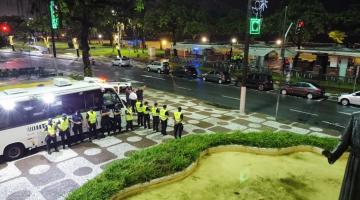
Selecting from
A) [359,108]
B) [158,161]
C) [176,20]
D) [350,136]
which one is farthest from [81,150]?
[176,20]

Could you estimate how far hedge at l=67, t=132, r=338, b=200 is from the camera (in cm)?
913

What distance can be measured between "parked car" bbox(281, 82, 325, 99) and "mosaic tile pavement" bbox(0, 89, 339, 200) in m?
8.55

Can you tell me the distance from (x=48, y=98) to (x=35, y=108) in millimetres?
715

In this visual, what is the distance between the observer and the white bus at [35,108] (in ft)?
41.7

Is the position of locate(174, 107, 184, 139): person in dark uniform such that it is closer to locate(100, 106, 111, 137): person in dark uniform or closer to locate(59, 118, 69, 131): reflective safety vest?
locate(100, 106, 111, 137): person in dark uniform

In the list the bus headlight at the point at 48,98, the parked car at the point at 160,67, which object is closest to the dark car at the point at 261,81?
the parked car at the point at 160,67

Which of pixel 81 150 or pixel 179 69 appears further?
pixel 179 69

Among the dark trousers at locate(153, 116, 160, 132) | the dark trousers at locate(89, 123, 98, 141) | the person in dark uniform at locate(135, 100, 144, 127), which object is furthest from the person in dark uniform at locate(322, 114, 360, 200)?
the person in dark uniform at locate(135, 100, 144, 127)

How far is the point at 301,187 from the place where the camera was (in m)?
9.96

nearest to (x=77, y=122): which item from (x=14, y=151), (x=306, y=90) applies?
(x=14, y=151)

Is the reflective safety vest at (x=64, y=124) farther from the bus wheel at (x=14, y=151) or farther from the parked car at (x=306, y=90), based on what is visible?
the parked car at (x=306, y=90)

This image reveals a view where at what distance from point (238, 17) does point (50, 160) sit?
50.3 meters

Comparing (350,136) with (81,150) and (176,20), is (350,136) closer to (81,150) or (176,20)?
(81,150)

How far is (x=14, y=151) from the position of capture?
13.2 metres
